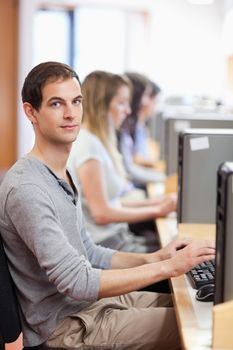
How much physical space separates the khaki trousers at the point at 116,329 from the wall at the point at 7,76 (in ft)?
16.4

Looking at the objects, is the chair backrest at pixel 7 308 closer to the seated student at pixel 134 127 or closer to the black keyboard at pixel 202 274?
the black keyboard at pixel 202 274

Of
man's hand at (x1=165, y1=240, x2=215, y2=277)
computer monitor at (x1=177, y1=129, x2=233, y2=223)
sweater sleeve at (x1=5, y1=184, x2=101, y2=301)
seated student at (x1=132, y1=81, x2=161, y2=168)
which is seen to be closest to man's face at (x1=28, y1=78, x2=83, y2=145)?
sweater sleeve at (x1=5, y1=184, x2=101, y2=301)

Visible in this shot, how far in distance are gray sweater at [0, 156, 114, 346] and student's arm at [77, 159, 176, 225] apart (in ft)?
2.12

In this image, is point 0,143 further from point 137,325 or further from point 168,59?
point 137,325

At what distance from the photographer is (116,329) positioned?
1394mm

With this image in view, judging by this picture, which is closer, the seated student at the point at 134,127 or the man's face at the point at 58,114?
the man's face at the point at 58,114

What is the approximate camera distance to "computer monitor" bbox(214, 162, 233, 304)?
1081 millimetres

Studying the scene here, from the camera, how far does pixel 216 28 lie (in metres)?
6.97

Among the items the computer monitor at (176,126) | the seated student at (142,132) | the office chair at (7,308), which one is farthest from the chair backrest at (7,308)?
the seated student at (142,132)

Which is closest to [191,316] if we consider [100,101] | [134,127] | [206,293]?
[206,293]

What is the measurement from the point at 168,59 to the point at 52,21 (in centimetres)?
160

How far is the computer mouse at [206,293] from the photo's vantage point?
1287mm

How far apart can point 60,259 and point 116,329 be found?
0.26 m

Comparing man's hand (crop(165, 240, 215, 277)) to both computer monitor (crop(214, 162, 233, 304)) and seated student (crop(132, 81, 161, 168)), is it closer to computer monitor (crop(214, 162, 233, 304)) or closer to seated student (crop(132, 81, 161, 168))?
computer monitor (crop(214, 162, 233, 304))
